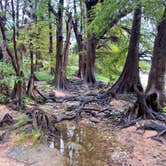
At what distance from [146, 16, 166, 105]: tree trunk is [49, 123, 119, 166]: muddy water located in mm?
2348

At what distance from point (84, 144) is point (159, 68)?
13.3ft

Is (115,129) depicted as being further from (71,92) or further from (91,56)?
(91,56)

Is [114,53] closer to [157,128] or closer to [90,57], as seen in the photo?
[90,57]

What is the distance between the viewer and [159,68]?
9359 millimetres

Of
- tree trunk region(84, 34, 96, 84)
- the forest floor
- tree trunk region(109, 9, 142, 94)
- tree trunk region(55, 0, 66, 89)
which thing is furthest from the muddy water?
tree trunk region(84, 34, 96, 84)

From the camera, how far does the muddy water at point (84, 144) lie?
569 centimetres

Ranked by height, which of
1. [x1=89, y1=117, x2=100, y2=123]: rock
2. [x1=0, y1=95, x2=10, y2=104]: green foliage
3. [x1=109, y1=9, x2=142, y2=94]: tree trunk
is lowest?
[x1=89, y1=117, x2=100, y2=123]: rock

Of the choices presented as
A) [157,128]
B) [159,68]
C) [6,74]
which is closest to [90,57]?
[6,74]

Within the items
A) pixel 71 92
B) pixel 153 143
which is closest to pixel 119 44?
pixel 71 92

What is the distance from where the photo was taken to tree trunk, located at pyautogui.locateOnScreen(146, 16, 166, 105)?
30.1 feet

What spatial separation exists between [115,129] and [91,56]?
437 inches

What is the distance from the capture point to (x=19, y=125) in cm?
707

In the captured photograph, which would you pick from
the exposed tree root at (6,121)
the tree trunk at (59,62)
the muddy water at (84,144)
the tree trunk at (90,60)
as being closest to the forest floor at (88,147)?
the muddy water at (84,144)

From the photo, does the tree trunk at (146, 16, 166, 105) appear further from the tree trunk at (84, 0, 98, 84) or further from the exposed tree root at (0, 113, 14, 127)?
the tree trunk at (84, 0, 98, 84)
